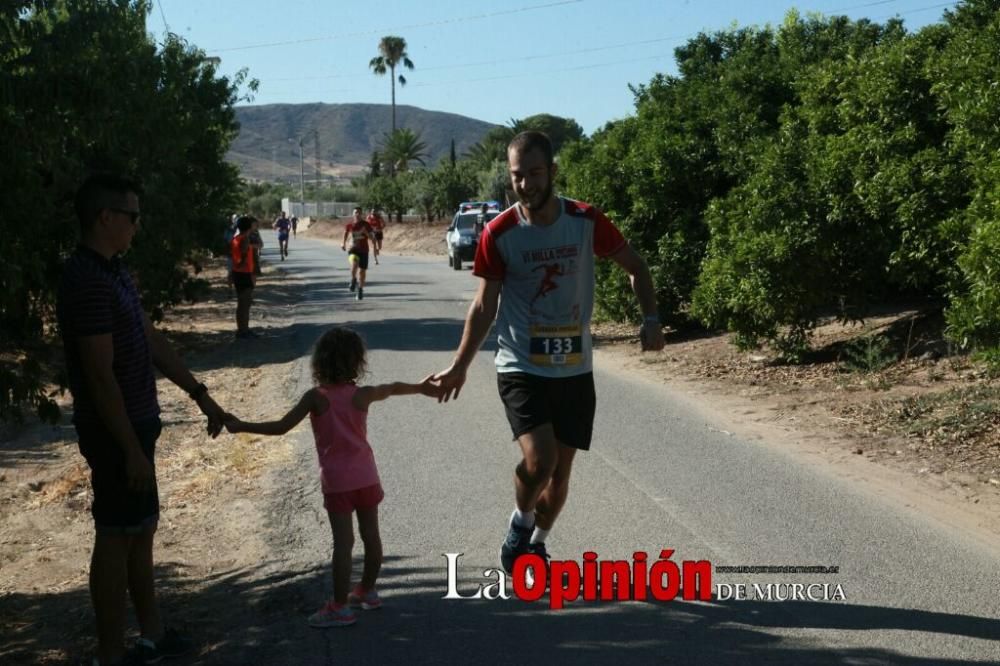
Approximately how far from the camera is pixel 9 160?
6.07 meters

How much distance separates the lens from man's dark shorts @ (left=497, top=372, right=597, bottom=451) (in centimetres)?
585

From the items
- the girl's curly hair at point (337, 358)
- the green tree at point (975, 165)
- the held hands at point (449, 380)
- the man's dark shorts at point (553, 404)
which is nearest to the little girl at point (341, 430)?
the girl's curly hair at point (337, 358)

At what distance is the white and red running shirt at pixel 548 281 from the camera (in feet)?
19.1

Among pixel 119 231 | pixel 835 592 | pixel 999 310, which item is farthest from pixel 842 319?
pixel 119 231

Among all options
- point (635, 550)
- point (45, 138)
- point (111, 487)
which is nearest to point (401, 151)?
point (45, 138)

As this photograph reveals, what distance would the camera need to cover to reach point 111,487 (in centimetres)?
500

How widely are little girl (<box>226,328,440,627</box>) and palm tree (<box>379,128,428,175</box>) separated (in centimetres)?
10911

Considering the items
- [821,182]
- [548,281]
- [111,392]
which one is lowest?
[111,392]

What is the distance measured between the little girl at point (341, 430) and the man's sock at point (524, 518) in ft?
2.66

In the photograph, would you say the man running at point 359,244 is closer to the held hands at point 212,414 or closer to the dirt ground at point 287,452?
the dirt ground at point 287,452

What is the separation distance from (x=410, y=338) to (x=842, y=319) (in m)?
6.67

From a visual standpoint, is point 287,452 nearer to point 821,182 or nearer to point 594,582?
point 594,582

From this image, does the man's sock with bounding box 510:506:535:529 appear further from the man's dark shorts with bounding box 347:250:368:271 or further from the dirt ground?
the man's dark shorts with bounding box 347:250:368:271

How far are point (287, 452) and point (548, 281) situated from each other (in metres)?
4.94
